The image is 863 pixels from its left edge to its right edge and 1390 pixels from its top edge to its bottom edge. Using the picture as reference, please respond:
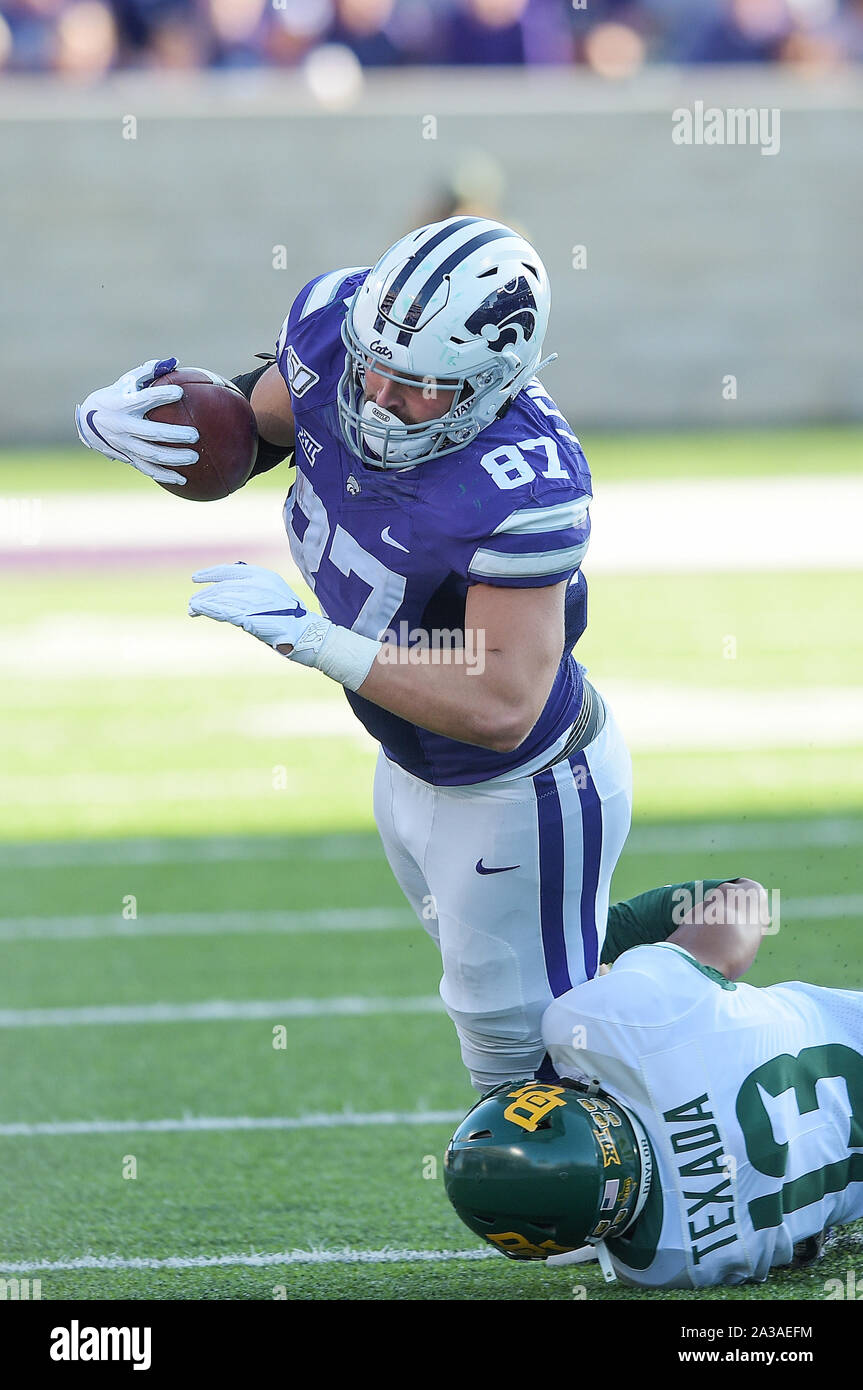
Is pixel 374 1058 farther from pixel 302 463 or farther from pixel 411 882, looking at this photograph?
pixel 302 463

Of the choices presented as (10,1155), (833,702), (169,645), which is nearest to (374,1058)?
(10,1155)

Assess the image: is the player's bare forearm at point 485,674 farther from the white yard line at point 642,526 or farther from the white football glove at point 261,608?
the white yard line at point 642,526

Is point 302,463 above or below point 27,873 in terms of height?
above

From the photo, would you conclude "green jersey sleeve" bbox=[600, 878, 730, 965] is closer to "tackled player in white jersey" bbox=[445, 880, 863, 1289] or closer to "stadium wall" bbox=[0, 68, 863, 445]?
"tackled player in white jersey" bbox=[445, 880, 863, 1289]

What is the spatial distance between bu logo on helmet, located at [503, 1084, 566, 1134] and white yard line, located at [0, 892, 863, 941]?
244 cm

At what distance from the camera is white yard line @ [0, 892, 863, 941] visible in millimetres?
5648

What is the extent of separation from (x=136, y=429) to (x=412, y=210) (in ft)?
44.1

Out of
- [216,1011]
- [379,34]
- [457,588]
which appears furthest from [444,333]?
[379,34]

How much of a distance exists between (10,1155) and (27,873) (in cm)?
230

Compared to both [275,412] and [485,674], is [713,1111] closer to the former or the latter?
[485,674]

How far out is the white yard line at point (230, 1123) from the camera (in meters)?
4.20


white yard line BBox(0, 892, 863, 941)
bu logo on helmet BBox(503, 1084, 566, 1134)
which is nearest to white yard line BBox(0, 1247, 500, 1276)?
bu logo on helmet BBox(503, 1084, 566, 1134)

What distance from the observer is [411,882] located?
382 centimetres

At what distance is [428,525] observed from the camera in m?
3.32
